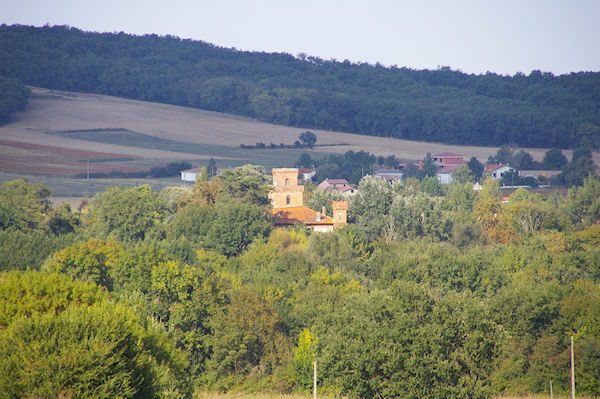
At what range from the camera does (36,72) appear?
187500 millimetres

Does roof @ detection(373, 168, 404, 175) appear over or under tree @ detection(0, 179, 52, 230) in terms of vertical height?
under

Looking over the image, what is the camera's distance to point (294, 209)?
290 ft

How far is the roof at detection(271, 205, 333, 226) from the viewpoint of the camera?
279 ft

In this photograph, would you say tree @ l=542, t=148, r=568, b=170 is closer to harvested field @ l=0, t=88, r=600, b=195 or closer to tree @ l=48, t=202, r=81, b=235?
harvested field @ l=0, t=88, r=600, b=195

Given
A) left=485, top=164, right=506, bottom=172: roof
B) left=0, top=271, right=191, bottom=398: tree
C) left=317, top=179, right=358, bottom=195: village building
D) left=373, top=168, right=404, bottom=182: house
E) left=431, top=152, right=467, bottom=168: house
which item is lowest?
left=317, top=179, right=358, bottom=195: village building

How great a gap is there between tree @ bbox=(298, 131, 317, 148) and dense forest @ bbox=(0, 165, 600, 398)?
8521cm

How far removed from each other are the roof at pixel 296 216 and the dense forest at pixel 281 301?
107 inches

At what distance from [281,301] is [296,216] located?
37290mm

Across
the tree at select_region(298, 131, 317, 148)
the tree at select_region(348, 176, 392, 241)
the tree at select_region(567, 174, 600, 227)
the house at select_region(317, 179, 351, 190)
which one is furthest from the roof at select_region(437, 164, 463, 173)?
the tree at select_region(348, 176, 392, 241)

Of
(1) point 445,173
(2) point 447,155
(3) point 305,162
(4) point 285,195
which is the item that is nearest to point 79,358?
(4) point 285,195

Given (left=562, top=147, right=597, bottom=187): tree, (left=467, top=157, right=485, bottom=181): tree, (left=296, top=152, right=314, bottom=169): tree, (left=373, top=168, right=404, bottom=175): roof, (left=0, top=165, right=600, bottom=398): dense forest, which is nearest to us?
(left=0, top=165, right=600, bottom=398): dense forest

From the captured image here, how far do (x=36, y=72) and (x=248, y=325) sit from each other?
15646cm

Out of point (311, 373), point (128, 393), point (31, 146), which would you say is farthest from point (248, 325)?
point (31, 146)

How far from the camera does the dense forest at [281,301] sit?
23.8 m
